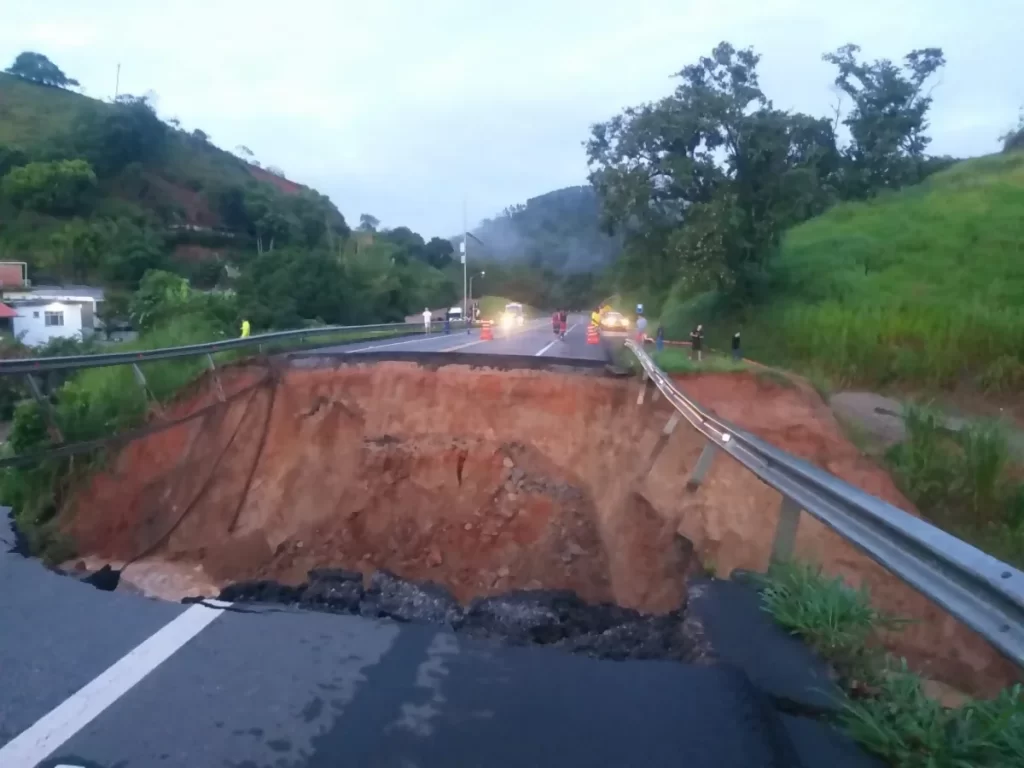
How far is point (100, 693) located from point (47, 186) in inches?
2930

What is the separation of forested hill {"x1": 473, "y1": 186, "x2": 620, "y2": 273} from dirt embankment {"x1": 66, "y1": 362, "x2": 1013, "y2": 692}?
57.3 metres

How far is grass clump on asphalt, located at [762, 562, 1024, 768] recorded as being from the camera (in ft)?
11.0

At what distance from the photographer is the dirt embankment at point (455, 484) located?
439 inches

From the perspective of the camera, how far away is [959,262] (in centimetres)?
2755

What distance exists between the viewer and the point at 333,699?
4.17 m

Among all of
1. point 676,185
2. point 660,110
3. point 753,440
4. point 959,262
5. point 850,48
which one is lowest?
point 753,440

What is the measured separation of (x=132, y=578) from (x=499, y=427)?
7.44m

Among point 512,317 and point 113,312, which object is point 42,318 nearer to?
point 113,312

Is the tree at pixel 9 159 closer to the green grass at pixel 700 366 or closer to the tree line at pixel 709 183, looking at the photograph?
the tree line at pixel 709 183

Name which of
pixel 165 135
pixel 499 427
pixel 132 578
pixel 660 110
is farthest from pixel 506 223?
pixel 132 578

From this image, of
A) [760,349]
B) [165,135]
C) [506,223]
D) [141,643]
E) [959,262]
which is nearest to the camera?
[141,643]

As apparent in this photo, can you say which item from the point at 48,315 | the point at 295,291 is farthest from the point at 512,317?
the point at 48,315

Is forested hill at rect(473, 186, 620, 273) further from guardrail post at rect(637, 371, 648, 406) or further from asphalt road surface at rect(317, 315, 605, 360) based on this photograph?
guardrail post at rect(637, 371, 648, 406)

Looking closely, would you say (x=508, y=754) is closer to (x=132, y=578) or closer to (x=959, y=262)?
(x=132, y=578)
